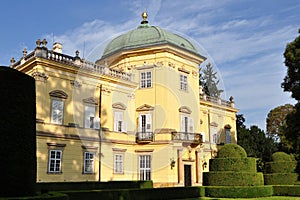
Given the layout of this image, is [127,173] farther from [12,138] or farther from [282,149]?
[282,149]

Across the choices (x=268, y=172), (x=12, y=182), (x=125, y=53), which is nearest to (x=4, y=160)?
(x=12, y=182)

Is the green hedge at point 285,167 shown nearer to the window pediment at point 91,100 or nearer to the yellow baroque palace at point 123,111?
the yellow baroque palace at point 123,111

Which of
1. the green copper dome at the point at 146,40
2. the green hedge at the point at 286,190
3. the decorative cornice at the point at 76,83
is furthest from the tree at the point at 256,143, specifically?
the decorative cornice at the point at 76,83

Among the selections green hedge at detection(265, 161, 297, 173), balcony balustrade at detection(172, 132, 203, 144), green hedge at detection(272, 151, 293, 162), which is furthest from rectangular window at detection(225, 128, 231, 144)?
Answer: green hedge at detection(265, 161, 297, 173)

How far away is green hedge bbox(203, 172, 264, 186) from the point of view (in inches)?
776

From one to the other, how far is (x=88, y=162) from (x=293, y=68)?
50.0 ft

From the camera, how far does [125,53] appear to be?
88.0ft

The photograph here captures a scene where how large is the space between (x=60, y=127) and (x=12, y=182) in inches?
547

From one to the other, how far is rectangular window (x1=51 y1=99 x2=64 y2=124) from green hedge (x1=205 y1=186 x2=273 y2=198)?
33.8 feet

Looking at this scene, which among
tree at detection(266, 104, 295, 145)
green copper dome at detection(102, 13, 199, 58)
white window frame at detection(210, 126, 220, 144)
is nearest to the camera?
green copper dome at detection(102, 13, 199, 58)

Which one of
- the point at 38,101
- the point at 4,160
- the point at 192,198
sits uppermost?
the point at 38,101

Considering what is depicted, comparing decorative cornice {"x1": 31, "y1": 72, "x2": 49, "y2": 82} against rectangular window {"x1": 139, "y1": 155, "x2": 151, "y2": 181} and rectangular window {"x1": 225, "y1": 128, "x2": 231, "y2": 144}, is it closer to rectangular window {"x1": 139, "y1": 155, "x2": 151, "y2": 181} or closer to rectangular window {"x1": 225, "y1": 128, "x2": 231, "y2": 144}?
rectangular window {"x1": 139, "y1": 155, "x2": 151, "y2": 181}

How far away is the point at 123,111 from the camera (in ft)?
83.9

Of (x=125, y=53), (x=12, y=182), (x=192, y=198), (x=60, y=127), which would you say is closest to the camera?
(x=12, y=182)
